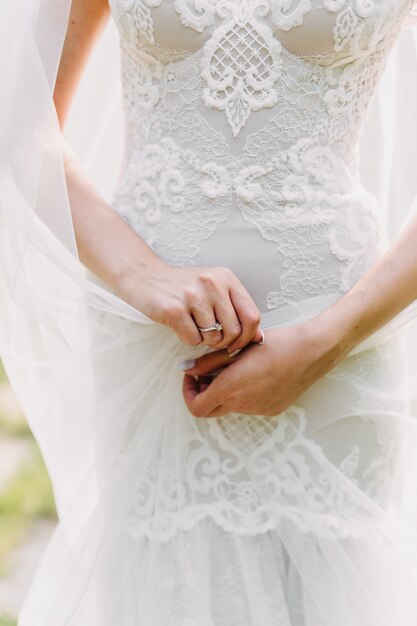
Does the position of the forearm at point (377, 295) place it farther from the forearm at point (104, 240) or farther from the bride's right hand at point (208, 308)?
the forearm at point (104, 240)

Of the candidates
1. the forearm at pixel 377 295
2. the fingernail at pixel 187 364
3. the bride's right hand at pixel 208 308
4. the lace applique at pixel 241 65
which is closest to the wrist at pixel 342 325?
the forearm at pixel 377 295

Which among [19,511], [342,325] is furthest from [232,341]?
[19,511]

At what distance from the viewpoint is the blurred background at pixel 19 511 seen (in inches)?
136

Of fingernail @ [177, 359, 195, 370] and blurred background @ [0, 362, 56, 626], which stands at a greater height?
fingernail @ [177, 359, 195, 370]

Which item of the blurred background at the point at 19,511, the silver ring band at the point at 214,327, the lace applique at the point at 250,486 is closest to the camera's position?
the silver ring band at the point at 214,327

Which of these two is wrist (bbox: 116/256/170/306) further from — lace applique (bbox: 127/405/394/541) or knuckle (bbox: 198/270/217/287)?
lace applique (bbox: 127/405/394/541)

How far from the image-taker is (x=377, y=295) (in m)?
1.77

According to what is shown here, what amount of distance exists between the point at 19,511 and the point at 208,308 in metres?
2.56

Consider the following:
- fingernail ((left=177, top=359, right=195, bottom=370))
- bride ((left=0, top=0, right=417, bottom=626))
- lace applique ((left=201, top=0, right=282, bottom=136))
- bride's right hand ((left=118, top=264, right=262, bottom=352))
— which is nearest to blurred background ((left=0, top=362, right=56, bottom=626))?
bride ((left=0, top=0, right=417, bottom=626))

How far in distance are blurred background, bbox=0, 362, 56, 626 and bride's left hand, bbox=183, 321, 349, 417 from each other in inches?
68.2

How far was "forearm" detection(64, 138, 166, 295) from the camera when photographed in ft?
5.85

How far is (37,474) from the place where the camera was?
4328 millimetres

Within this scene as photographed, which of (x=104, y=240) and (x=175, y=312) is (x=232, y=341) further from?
(x=104, y=240)

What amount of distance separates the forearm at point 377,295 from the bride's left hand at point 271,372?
0.03 meters
